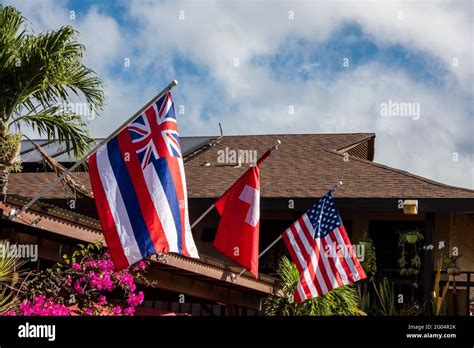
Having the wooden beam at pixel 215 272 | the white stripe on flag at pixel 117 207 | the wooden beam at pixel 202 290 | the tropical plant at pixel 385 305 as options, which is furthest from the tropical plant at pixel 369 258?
the white stripe on flag at pixel 117 207

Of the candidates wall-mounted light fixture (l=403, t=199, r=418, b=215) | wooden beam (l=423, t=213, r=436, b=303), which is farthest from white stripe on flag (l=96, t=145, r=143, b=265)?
wooden beam (l=423, t=213, r=436, b=303)

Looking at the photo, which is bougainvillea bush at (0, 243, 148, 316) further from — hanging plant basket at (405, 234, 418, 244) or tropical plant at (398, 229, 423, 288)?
hanging plant basket at (405, 234, 418, 244)

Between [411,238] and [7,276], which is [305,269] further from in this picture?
[411,238]

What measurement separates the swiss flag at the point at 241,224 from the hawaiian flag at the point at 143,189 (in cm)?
555

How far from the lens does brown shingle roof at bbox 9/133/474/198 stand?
2588 centimetres

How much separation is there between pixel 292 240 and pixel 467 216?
1125 centimetres

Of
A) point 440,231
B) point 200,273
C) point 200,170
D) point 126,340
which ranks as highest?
point 200,170

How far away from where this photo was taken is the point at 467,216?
29.2m

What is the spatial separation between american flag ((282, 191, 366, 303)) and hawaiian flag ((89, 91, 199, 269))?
774 cm

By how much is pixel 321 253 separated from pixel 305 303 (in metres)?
3.27

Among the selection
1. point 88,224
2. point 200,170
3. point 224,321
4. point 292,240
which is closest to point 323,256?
point 292,240

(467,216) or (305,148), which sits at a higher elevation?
(305,148)

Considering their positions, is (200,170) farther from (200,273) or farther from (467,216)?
(200,273)

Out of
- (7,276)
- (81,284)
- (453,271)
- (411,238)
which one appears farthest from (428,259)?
(7,276)
